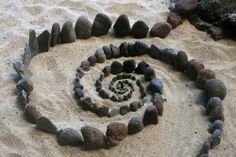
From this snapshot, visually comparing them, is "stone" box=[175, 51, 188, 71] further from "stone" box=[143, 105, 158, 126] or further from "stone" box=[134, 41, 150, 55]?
"stone" box=[143, 105, 158, 126]

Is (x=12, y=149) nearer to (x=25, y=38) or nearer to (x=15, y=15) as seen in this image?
(x=25, y=38)

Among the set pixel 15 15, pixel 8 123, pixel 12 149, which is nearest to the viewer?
pixel 12 149

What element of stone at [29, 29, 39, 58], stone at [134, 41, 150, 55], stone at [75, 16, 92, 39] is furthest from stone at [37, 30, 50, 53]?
stone at [134, 41, 150, 55]

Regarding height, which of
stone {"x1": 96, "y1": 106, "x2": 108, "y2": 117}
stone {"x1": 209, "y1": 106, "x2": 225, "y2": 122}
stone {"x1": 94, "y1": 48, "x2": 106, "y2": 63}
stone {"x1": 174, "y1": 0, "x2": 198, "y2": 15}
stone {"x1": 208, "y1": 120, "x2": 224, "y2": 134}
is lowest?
stone {"x1": 96, "y1": 106, "x2": 108, "y2": 117}

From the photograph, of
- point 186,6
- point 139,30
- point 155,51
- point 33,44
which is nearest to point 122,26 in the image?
point 139,30

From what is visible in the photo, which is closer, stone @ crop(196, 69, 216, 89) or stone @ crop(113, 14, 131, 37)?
stone @ crop(196, 69, 216, 89)

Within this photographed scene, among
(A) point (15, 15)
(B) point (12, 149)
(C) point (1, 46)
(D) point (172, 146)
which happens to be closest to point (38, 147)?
(B) point (12, 149)
